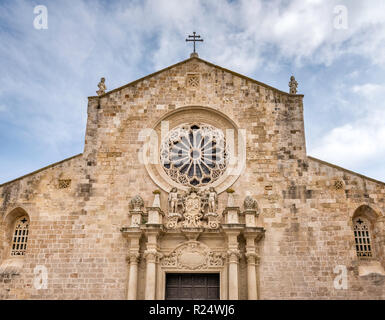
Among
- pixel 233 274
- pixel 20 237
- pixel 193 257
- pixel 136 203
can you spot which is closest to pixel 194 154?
pixel 136 203

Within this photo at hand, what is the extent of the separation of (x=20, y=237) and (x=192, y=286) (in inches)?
218

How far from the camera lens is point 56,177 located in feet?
46.4

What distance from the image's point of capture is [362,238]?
13227 millimetres

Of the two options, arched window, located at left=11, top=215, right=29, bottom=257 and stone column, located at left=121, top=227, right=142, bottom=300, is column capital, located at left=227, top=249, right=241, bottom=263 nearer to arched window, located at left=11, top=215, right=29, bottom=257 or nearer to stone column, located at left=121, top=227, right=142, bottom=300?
stone column, located at left=121, top=227, right=142, bottom=300

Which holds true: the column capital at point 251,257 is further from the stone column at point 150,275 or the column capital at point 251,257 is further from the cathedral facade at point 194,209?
the stone column at point 150,275

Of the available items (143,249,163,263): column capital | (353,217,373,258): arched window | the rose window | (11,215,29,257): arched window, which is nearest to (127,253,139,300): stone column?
(143,249,163,263): column capital

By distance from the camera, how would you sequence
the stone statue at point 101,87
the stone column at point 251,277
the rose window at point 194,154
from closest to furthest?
the stone column at point 251,277
the rose window at point 194,154
the stone statue at point 101,87

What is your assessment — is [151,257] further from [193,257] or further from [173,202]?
[173,202]

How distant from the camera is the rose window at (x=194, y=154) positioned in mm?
14328

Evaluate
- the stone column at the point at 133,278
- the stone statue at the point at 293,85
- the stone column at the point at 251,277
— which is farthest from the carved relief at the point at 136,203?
the stone statue at the point at 293,85

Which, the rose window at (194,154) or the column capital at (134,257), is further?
the rose window at (194,154)

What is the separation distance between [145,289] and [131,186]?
10.6ft

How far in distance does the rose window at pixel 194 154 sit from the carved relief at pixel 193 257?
2.07 metres
